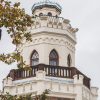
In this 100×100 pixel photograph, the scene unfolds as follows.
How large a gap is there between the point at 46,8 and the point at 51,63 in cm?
398

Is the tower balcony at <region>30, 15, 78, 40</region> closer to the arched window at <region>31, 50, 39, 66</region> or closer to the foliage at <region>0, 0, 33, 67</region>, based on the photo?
the arched window at <region>31, 50, 39, 66</region>

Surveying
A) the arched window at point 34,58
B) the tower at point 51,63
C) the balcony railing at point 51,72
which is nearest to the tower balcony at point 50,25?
the tower at point 51,63

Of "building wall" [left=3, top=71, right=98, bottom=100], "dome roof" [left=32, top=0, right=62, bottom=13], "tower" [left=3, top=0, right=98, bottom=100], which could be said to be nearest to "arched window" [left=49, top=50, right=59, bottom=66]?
"tower" [left=3, top=0, right=98, bottom=100]

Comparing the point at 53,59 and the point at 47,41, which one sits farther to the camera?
the point at 47,41

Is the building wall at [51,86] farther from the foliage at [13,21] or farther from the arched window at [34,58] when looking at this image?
the foliage at [13,21]

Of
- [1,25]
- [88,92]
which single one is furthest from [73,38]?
[1,25]

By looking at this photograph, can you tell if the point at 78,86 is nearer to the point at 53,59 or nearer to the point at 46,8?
the point at 53,59

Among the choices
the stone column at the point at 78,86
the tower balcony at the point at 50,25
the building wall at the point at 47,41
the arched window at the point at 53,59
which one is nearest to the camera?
the stone column at the point at 78,86

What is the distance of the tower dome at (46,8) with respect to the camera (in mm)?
32031

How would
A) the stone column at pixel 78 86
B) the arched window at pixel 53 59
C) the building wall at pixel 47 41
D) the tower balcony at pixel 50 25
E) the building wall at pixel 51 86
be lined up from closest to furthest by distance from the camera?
the building wall at pixel 51 86 → the stone column at pixel 78 86 → the arched window at pixel 53 59 → the building wall at pixel 47 41 → the tower balcony at pixel 50 25

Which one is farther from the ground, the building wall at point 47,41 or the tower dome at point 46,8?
the tower dome at point 46,8

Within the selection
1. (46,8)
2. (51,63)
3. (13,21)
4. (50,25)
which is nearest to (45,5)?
(46,8)

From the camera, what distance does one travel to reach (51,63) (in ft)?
98.6

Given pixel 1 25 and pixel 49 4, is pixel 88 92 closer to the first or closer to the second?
pixel 49 4
